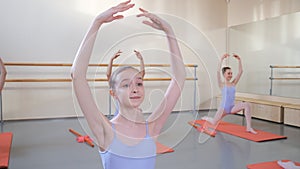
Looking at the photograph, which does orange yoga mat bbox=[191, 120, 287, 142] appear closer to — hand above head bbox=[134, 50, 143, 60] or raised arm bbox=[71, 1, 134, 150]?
hand above head bbox=[134, 50, 143, 60]

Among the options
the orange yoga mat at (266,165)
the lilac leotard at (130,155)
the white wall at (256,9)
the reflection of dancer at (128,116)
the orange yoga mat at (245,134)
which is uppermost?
the white wall at (256,9)

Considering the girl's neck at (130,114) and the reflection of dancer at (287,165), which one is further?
the reflection of dancer at (287,165)

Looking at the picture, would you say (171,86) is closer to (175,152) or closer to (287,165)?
(287,165)

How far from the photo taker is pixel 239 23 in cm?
609

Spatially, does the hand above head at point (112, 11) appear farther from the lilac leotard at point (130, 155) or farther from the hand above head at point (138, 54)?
the lilac leotard at point (130, 155)

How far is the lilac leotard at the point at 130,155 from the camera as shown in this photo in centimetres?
77

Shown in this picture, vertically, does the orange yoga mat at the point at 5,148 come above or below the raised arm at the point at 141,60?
below

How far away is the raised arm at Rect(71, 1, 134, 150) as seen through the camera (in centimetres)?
65

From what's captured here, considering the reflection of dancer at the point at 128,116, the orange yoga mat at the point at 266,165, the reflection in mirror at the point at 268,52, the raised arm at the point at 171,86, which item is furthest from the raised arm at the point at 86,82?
the reflection in mirror at the point at 268,52

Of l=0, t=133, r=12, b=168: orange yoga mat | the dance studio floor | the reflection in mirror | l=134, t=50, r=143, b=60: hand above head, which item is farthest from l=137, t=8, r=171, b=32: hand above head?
the reflection in mirror

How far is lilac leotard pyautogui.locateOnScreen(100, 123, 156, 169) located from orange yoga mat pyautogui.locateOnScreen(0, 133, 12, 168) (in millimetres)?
1968

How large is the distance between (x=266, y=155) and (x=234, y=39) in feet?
12.7

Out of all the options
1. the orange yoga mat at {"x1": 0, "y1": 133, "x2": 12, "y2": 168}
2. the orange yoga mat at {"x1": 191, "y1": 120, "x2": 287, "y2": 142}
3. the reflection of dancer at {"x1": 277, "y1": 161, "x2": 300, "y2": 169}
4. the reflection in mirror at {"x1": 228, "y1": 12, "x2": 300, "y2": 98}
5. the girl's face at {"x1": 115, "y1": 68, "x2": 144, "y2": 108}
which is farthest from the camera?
the reflection in mirror at {"x1": 228, "y1": 12, "x2": 300, "y2": 98}

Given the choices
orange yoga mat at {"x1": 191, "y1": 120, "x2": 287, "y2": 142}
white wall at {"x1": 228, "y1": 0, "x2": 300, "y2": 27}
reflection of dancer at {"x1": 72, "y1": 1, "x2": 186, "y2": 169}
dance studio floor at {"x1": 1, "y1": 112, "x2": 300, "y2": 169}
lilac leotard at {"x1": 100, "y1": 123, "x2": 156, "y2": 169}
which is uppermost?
white wall at {"x1": 228, "y1": 0, "x2": 300, "y2": 27}
